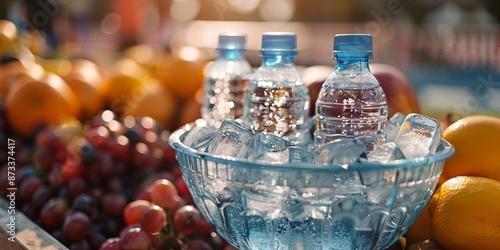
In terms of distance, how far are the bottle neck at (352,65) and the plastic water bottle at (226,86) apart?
0.36 meters

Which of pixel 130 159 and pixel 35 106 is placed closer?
pixel 130 159

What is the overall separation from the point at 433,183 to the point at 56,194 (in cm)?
76

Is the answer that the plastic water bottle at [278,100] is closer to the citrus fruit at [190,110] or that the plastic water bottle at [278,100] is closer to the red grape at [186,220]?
the red grape at [186,220]

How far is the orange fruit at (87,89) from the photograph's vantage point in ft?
5.31

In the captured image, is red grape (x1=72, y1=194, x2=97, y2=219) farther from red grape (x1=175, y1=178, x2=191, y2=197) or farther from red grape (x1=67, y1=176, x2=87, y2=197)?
red grape (x1=175, y1=178, x2=191, y2=197)

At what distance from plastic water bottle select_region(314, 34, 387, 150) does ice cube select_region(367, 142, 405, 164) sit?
12cm

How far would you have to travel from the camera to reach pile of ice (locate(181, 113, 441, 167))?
66 cm

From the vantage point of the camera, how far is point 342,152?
0.66m

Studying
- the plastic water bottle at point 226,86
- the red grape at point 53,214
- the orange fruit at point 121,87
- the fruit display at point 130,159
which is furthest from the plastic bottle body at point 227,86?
the orange fruit at point 121,87

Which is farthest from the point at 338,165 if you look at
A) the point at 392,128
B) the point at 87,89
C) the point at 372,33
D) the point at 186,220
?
the point at 372,33

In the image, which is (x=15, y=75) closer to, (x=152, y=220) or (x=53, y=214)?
(x=53, y=214)

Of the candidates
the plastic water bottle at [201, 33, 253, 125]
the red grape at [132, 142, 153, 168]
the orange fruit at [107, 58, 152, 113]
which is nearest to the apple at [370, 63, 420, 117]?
the plastic water bottle at [201, 33, 253, 125]

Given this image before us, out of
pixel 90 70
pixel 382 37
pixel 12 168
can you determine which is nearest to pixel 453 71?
pixel 382 37

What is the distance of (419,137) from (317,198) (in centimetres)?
18
